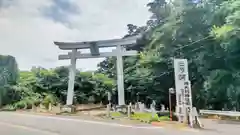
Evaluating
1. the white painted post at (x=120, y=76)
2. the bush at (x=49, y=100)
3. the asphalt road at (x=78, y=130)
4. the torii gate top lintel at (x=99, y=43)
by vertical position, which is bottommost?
the asphalt road at (x=78, y=130)

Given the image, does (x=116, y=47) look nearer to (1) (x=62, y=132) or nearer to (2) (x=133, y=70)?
(2) (x=133, y=70)

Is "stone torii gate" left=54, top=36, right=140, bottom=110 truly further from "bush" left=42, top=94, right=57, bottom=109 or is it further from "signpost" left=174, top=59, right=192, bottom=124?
"signpost" left=174, top=59, right=192, bottom=124

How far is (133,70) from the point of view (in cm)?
925

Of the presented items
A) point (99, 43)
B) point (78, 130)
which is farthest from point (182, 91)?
point (99, 43)

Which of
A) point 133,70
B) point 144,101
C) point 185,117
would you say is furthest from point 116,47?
point 185,117

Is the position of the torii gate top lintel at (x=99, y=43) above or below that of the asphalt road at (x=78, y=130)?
above

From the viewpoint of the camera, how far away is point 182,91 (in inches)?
174

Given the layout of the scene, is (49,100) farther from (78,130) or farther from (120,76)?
(78,130)

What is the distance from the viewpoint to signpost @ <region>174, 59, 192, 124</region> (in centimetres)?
434

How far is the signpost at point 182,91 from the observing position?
4.34m

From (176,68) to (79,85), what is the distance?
5.02m

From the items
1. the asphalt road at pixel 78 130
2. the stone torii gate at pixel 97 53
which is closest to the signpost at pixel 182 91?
the asphalt road at pixel 78 130

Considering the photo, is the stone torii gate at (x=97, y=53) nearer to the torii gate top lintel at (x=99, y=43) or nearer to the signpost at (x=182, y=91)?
the torii gate top lintel at (x=99, y=43)

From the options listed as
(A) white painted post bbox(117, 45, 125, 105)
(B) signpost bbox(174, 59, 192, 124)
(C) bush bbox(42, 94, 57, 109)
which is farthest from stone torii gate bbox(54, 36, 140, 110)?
(B) signpost bbox(174, 59, 192, 124)
